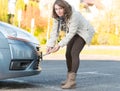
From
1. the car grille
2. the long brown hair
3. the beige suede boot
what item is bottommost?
the beige suede boot

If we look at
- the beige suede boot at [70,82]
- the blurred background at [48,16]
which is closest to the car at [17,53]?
the beige suede boot at [70,82]

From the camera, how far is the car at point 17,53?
24.8ft

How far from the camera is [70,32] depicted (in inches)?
307

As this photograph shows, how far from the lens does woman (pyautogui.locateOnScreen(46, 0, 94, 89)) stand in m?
7.76

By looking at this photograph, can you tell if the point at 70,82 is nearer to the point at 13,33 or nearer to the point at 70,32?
the point at 70,32


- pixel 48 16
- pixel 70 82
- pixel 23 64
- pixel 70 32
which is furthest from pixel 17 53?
pixel 48 16

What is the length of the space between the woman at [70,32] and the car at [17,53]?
0.28 metres

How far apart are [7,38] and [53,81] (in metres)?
1.69

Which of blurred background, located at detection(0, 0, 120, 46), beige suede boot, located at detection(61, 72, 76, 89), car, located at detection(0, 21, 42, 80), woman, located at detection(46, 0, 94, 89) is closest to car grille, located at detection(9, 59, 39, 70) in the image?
car, located at detection(0, 21, 42, 80)

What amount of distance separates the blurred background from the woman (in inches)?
1195

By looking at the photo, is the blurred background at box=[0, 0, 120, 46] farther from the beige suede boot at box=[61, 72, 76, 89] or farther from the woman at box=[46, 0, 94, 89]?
the beige suede boot at box=[61, 72, 76, 89]

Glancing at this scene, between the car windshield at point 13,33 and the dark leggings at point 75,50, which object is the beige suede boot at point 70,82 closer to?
the dark leggings at point 75,50

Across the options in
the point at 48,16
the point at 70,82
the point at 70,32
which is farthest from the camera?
the point at 48,16

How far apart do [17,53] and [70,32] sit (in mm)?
872
